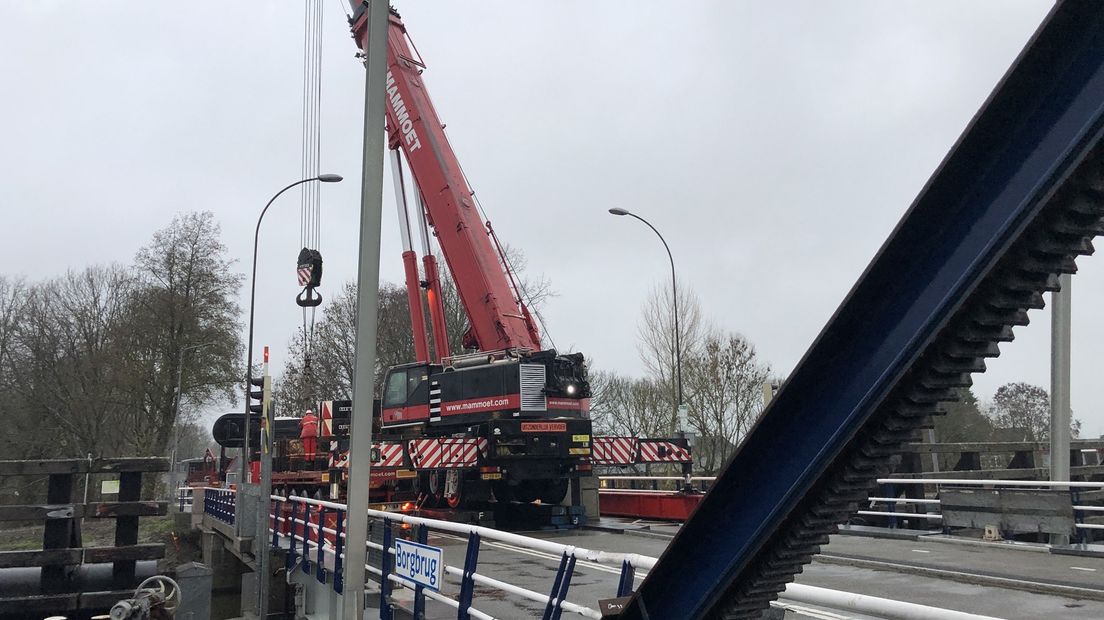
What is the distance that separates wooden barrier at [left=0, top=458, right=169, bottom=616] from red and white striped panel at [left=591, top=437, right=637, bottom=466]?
1231 centimetres

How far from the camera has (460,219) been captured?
19.2 m

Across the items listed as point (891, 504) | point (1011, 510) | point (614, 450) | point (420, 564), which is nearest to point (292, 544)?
point (420, 564)

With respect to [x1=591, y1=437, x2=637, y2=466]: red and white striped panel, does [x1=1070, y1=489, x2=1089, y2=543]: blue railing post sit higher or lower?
lower

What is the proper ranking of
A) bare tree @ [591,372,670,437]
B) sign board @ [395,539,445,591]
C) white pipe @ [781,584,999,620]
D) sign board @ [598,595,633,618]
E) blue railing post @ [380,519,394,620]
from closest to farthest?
1. white pipe @ [781,584,999,620]
2. sign board @ [598,595,633,618]
3. sign board @ [395,539,445,591]
4. blue railing post @ [380,519,394,620]
5. bare tree @ [591,372,670,437]

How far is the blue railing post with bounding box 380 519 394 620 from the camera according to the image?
27.3ft

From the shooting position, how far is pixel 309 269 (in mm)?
20359

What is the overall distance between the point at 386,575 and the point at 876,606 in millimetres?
6085

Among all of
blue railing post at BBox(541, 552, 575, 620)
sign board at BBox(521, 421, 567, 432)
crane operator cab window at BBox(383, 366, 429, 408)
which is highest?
crane operator cab window at BBox(383, 366, 429, 408)

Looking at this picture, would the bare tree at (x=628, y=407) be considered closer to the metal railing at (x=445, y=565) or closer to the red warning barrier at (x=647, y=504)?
the red warning barrier at (x=647, y=504)

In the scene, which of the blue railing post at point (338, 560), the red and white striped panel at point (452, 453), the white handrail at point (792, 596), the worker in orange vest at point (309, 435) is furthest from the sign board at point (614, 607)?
the worker in orange vest at point (309, 435)

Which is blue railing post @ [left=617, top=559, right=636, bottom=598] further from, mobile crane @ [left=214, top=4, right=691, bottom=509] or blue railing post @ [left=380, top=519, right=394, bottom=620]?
mobile crane @ [left=214, top=4, right=691, bottom=509]

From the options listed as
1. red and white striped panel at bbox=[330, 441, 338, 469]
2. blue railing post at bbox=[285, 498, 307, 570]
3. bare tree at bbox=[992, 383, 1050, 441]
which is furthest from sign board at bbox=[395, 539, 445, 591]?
bare tree at bbox=[992, 383, 1050, 441]

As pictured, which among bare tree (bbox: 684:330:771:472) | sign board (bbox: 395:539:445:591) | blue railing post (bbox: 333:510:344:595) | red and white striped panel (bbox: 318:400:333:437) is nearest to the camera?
sign board (bbox: 395:539:445:591)

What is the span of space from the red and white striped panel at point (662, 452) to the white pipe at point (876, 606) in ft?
56.8
